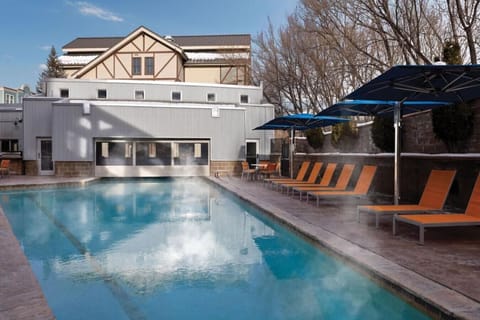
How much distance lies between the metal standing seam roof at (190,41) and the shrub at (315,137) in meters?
25.5

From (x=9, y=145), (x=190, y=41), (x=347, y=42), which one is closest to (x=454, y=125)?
(x=347, y=42)

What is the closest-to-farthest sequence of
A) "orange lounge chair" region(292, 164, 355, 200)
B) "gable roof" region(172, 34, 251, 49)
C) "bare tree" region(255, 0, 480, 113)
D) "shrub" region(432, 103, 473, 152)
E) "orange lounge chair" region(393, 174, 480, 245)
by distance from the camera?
1. "orange lounge chair" region(393, 174, 480, 245)
2. "shrub" region(432, 103, 473, 152)
3. "orange lounge chair" region(292, 164, 355, 200)
4. "bare tree" region(255, 0, 480, 113)
5. "gable roof" region(172, 34, 251, 49)

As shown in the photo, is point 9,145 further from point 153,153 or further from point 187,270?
point 187,270

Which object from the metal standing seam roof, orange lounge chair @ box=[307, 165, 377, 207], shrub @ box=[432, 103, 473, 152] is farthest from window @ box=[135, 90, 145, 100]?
shrub @ box=[432, 103, 473, 152]

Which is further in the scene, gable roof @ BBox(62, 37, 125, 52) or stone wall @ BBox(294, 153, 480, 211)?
gable roof @ BBox(62, 37, 125, 52)

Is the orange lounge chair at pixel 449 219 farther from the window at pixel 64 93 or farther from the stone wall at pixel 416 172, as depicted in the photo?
the window at pixel 64 93

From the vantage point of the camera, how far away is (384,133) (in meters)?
11.2

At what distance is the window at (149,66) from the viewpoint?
33.1 meters

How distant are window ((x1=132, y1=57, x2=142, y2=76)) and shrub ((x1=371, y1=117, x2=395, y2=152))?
2543cm

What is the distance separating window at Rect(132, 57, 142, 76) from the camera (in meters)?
33.2

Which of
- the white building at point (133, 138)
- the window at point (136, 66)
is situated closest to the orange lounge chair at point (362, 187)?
the white building at point (133, 138)

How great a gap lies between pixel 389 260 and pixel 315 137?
12.9 m

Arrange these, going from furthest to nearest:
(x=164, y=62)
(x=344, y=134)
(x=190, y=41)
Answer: (x=190, y=41)
(x=164, y=62)
(x=344, y=134)

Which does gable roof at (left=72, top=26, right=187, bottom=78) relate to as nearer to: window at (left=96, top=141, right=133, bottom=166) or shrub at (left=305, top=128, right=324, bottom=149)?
window at (left=96, top=141, right=133, bottom=166)
